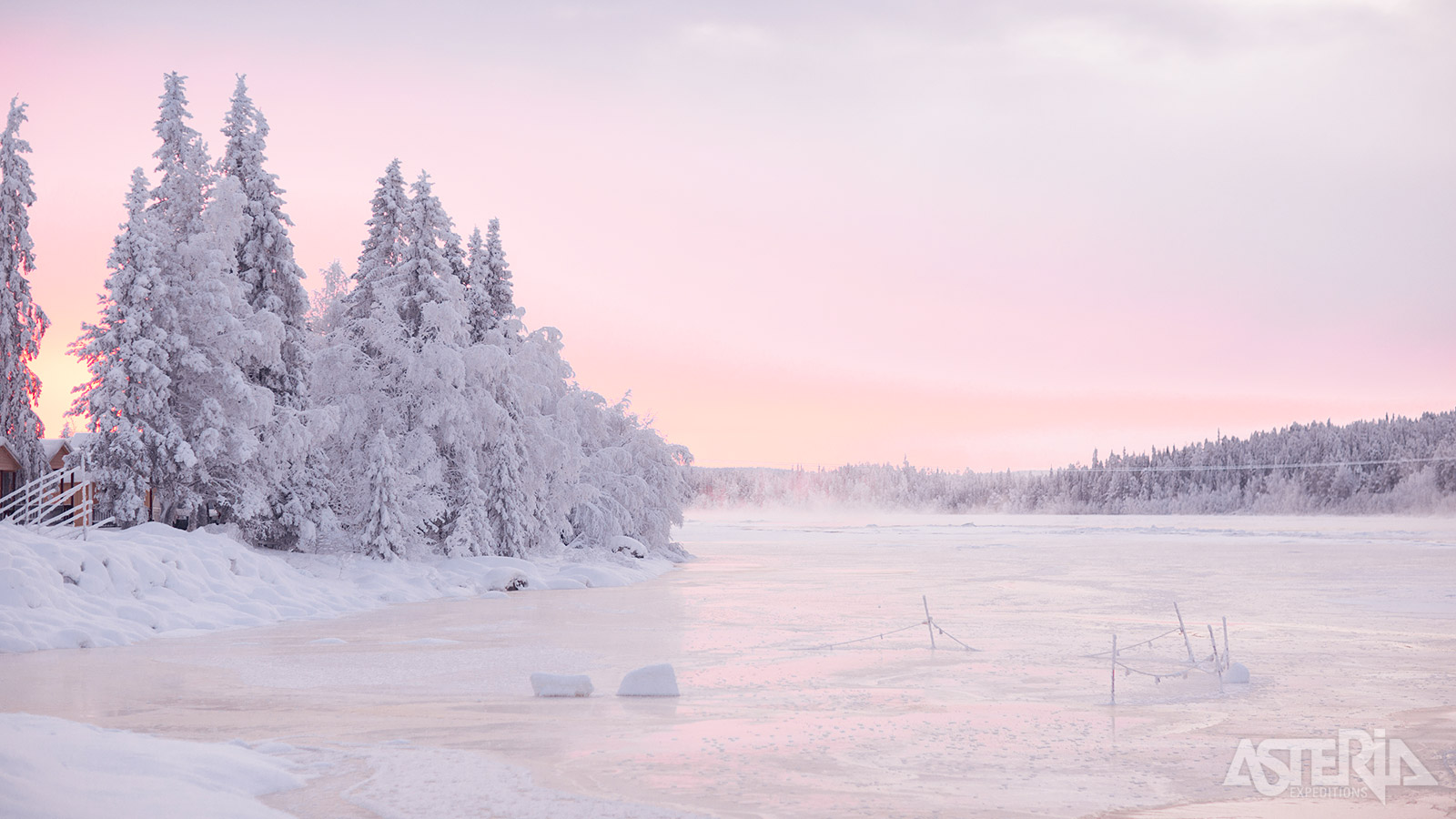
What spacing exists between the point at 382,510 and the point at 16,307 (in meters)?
14.7

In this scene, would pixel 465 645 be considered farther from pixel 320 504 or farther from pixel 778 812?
pixel 320 504

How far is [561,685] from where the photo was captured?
14.0 meters

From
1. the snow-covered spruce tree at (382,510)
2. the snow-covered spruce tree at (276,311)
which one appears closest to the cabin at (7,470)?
the snow-covered spruce tree at (276,311)

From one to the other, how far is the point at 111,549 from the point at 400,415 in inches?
560

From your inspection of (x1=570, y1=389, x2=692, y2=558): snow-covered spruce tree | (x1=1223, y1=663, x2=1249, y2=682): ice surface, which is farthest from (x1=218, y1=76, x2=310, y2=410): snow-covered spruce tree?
(x1=1223, y1=663, x2=1249, y2=682): ice surface

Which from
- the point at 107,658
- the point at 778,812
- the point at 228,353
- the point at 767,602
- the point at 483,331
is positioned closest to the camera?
the point at 778,812

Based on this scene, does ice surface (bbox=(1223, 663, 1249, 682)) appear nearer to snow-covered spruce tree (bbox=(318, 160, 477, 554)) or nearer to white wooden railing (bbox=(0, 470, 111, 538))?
white wooden railing (bbox=(0, 470, 111, 538))

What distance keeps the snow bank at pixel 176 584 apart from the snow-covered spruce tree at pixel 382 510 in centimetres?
59

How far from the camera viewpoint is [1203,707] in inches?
518

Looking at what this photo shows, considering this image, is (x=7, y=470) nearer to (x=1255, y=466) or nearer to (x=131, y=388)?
(x=131, y=388)

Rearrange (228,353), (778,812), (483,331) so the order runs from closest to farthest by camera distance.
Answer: (778,812)
(228,353)
(483,331)

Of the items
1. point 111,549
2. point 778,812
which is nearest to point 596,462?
point 111,549

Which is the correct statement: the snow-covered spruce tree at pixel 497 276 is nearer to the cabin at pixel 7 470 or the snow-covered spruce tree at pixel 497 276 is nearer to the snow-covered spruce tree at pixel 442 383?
the snow-covered spruce tree at pixel 442 383

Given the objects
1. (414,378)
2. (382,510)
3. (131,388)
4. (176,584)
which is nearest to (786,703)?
(176,584)
